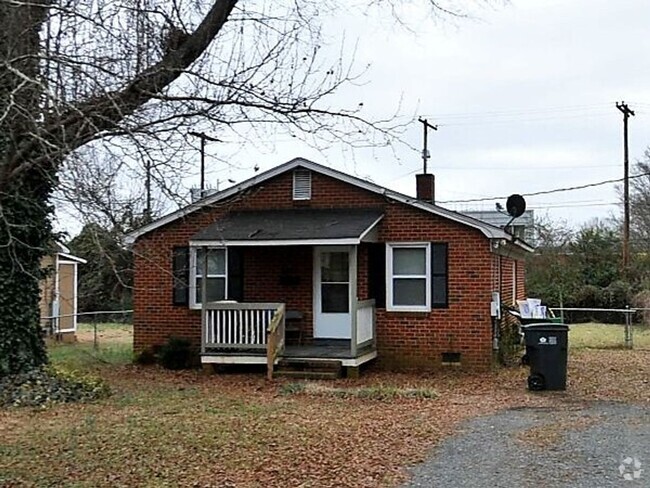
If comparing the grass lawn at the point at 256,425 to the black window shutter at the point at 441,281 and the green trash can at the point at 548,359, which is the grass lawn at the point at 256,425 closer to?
the green trash can at the point at 548,359

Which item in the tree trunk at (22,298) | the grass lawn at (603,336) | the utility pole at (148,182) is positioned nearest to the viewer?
the utility pole at (148,182)

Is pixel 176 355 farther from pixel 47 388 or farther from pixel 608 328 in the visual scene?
pixel 608 328

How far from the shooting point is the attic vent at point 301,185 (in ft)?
58.1

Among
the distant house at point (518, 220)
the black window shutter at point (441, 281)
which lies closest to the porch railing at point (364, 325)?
the black window shutter at point (441, 281)

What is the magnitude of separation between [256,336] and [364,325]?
2000mm

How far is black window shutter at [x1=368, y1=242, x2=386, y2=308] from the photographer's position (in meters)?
16.8

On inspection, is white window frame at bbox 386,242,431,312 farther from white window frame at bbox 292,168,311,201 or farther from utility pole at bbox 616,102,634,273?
utility pole at bbox 616,102,634,273

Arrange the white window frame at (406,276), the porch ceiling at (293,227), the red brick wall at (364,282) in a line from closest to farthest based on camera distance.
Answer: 1. the porch ceiling at (293,227)
2. the red brick wall at (364,282)
3. the white window frame at (406,276)

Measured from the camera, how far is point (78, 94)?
6.73 metres

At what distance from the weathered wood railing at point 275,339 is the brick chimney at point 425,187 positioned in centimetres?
551

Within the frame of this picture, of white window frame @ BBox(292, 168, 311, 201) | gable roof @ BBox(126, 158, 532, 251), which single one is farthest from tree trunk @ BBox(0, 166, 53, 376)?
white window frame @ BBox(292, 168, 311, 201)

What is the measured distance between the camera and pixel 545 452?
8.79 meters

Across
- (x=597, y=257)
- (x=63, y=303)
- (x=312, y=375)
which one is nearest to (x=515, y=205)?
(x=312, y=375)

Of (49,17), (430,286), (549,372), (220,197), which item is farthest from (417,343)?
A: (49,17)
